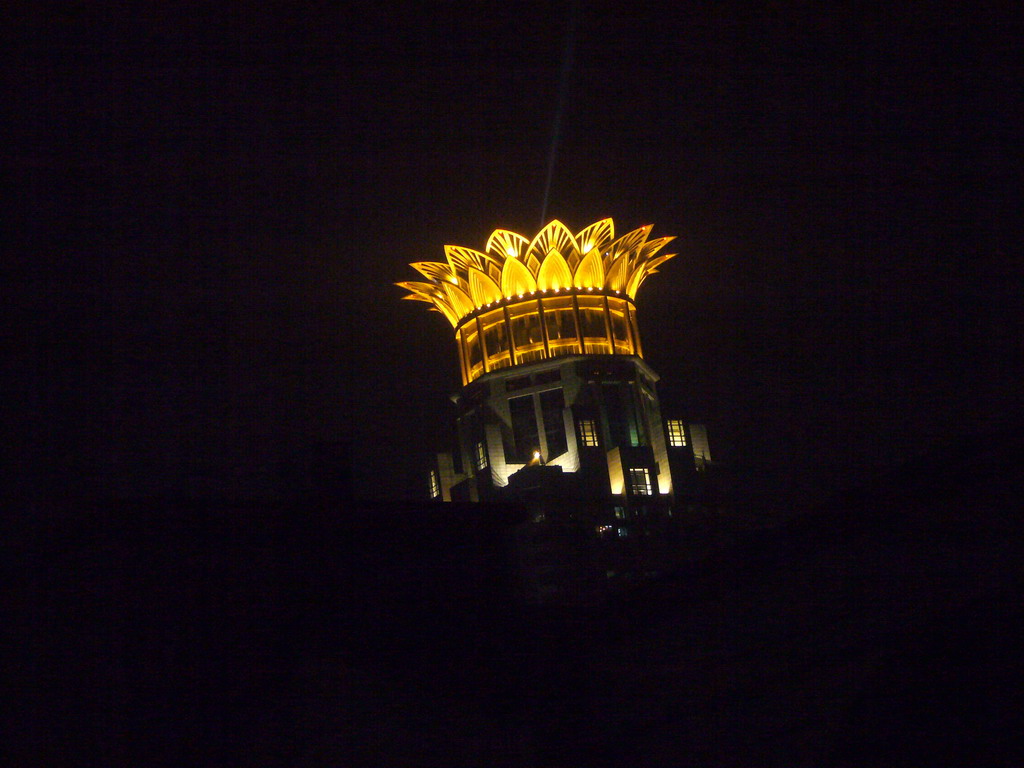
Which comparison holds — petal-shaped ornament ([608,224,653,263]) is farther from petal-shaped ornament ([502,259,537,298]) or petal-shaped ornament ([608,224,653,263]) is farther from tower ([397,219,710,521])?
petal-shaped ornament ([502,259,537,298])

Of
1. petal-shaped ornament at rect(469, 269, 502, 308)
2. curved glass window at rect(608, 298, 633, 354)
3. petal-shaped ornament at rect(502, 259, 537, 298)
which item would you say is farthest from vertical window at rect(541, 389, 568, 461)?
petal-shaped ornament at rect(469, 269, 502, 308)

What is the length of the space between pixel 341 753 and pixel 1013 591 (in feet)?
35.4

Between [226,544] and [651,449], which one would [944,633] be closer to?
[226,544]

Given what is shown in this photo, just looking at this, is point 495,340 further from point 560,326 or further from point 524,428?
point 524,428

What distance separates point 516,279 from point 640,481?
488 inches

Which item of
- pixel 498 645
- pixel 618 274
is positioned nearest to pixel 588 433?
pixel 618 274

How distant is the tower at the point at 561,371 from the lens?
194 ft

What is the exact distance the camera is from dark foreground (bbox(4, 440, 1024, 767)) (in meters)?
16.9

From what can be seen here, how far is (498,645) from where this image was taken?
2112 cm

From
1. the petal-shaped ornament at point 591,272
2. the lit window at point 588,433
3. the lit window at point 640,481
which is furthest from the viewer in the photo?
the lit window at point 640,481

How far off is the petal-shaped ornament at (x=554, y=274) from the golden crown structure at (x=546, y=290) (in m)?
0.05

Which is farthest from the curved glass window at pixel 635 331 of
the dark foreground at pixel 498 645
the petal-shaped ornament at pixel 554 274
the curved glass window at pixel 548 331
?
the dark foreground at pixel 498 645

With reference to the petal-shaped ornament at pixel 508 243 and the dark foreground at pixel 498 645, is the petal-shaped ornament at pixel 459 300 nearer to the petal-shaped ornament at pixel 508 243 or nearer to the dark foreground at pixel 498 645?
the petal-shaped ornament at pixel 508 243

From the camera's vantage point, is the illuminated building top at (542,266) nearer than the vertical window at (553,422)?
Yes
